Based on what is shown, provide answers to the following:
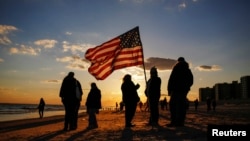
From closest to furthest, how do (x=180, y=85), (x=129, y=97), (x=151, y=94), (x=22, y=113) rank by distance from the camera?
1. (x=180, y=85)
2. (x=129, y=97)
3. (x=151, y=94)
4. (x=22, y=113)

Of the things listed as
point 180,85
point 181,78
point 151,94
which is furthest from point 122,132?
point 151,94

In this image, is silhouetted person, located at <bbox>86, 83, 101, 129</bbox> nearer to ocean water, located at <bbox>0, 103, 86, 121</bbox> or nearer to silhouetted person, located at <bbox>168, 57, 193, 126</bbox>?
silhouetted person, located at <bbox>168, 57, 193, 126</bbox>

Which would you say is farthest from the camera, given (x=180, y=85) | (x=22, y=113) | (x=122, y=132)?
(x=22, y=113)

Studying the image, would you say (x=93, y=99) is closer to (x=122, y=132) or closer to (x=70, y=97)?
(x=70, y=97)

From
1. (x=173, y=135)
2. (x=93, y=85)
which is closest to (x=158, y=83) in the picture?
(x=93, y=85)

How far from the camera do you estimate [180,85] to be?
1016 centimetres

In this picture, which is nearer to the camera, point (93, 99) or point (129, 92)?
point (129, 92)

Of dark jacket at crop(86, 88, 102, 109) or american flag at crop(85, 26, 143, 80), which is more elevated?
american flag at crop(85, 26, 143, 80)

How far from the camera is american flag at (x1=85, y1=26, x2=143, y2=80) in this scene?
36.7 feet

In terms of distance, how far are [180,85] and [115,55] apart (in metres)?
2.53

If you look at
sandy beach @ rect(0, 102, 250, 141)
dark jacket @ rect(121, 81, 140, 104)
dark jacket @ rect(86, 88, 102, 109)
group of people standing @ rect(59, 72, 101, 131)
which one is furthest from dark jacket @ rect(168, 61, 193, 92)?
dark jacket @ rect(86, 88, 102, 109)

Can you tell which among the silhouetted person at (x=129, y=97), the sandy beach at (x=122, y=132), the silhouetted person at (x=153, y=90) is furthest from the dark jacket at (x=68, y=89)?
the silhouetted person at (x=153, y=90)

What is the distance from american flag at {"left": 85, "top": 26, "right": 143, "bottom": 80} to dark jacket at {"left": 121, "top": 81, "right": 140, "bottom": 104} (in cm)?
89

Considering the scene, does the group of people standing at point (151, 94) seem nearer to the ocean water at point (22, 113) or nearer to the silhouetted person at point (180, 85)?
the silhouetted person at point (180, 85)
